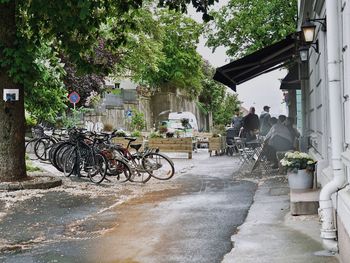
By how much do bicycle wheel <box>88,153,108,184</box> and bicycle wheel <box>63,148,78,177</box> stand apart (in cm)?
43

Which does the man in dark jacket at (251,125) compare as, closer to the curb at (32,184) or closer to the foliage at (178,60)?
the curb at (32,184)

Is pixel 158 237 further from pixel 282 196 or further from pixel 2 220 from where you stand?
pixel 282 196

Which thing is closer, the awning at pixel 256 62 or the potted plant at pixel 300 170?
the potted plant at pixel 300 170

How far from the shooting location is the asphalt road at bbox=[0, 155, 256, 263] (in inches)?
225

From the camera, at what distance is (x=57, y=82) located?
1673 centimetres

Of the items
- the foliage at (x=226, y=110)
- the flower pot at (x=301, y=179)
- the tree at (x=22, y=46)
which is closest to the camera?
the flower pot at (x=301, y=179)

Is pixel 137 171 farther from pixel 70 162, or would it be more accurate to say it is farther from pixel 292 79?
pixel 292 79

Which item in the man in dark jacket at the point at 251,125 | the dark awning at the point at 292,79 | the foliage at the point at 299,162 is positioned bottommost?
the foliage at the point at 299,162

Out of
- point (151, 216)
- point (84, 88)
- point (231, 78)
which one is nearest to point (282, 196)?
point (151, 216)

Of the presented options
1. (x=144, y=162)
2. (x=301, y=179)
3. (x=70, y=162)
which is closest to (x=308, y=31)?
(x=301, y=179)

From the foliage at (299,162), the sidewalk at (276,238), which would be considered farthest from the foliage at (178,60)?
the sidewalk at (276,238)

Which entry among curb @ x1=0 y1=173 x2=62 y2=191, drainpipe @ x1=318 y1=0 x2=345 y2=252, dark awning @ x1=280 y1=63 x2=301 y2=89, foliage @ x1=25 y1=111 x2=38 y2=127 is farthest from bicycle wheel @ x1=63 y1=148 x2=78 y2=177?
foliage @ x1=25 y1=111 x2=38 y2=127

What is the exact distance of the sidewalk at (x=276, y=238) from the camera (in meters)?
5.18

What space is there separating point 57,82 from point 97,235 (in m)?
10.8
